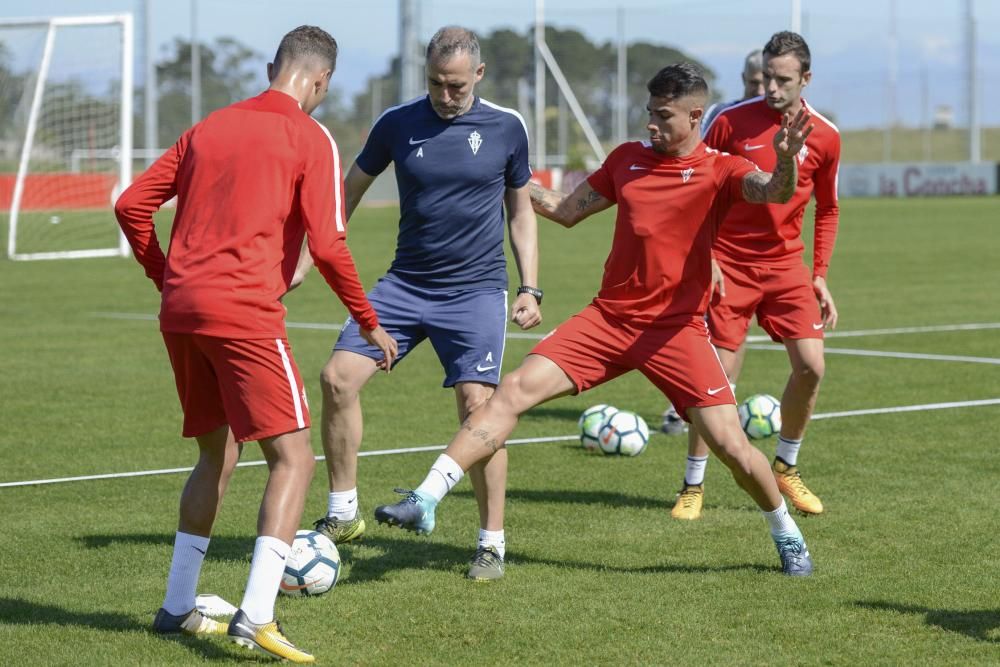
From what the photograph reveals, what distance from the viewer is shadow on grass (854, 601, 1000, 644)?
18.8 ft

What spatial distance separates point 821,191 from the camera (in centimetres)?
856

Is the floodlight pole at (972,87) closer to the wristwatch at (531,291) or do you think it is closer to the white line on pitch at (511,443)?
the white line on pitch at (511,443)

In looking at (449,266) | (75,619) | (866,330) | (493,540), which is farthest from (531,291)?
(866,330)

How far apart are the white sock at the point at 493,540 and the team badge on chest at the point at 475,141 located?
5.84 ft

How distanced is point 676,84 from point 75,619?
3.37 metres

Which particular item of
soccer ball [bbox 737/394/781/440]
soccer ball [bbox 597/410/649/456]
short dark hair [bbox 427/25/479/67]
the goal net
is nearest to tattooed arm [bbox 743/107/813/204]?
short dark hair [bbox 427/25/479/67]

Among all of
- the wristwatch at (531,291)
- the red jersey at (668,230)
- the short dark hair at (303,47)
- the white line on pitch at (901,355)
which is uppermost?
the short dark hair at (303,47)

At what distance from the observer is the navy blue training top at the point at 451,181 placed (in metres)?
7.04

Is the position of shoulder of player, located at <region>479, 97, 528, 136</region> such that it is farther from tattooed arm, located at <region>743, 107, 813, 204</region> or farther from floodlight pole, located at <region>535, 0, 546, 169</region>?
Result: floodlight pole, located at <region>535, 0, 546, 169</region>

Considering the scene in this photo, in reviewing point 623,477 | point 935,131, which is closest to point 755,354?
point 623,477

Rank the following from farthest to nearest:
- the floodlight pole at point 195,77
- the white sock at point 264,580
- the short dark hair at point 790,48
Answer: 1. the floodlight pole at point 195,77
2. the short dark hair at point 790,48
3. the white sock at point 264,580

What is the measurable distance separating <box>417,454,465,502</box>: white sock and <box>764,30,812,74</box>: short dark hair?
10.7 ft

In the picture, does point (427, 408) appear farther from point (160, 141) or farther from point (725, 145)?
point (160, 141)

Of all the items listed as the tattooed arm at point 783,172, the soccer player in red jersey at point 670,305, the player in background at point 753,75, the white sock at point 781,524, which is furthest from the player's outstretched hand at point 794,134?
the player in background at point 753,75
